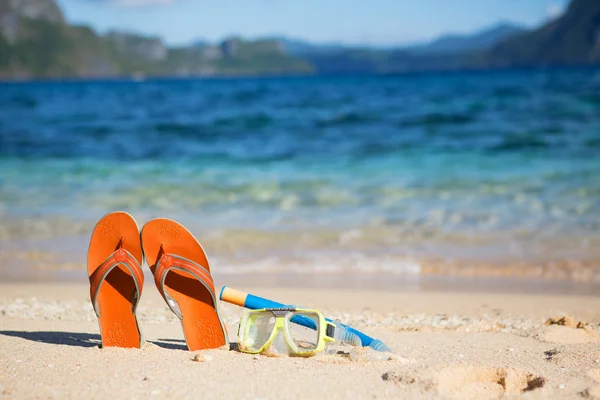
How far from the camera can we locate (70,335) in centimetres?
371

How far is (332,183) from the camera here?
31.9ft

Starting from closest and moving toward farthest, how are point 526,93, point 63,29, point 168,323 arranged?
1. point 168,323
2. point 526,93
3. point 63,29

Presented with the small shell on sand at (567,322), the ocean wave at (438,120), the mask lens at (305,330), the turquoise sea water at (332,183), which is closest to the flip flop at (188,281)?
the mask lens at (305,330)

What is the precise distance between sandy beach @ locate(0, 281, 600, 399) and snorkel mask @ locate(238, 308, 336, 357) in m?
0.06

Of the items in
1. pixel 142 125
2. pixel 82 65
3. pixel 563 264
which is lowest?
pixel 563 264

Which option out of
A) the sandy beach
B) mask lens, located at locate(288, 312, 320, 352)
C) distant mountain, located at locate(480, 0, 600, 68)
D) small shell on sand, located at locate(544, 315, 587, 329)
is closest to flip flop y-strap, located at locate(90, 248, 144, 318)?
the sandy beach

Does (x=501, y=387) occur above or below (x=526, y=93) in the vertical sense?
below

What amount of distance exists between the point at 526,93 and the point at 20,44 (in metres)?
88.9

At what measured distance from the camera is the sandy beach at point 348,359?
9.03 ft

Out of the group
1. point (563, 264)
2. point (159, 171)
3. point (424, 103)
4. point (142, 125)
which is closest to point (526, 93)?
point (424, 103)

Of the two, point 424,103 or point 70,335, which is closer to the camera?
point 70,335

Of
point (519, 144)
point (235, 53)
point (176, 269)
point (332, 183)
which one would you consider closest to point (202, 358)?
point (176, 269)

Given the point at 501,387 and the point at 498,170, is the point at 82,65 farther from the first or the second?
the point at 501,387

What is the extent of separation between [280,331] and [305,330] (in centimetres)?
25
